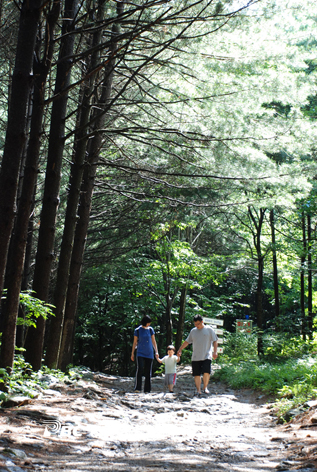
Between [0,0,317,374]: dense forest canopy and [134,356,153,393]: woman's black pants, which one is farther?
[134,356,153,393]: woman's black pants

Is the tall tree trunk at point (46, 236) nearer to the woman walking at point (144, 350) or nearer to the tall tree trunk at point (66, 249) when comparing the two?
the tall tree trunk at point (66, 249)

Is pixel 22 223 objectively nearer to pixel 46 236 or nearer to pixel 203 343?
pixel 46 236

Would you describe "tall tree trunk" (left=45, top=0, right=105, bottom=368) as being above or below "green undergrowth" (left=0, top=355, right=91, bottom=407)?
above

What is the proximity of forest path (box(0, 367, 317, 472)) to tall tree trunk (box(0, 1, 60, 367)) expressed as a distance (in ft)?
3.00

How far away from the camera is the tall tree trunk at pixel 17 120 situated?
4.89 meters

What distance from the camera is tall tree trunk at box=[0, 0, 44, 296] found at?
489cm

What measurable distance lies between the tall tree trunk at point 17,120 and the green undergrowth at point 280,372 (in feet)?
15.1

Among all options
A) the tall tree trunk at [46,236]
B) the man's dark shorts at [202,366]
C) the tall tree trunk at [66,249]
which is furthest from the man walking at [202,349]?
the tall tree trunk at [46,236]

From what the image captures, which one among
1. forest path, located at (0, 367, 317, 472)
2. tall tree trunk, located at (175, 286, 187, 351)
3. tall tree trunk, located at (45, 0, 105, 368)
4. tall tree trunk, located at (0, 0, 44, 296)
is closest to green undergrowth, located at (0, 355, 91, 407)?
forest path, located at (0, 367, 317, 472)

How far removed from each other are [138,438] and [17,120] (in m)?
3.91

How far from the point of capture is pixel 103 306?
24906mm

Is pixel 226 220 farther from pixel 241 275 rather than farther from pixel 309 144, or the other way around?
pixel 241 275

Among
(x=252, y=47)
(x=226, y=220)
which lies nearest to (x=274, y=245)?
(x=226, y=220)

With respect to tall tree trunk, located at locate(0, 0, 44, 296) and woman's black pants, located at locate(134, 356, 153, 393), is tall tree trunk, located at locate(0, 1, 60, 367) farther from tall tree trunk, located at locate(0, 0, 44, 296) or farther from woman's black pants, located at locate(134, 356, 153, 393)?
woman's black pants, located at locate(134, 356, 153, 393)
